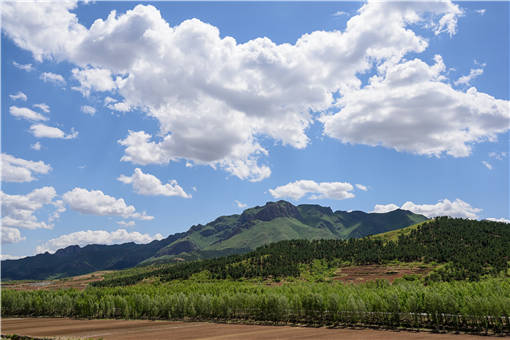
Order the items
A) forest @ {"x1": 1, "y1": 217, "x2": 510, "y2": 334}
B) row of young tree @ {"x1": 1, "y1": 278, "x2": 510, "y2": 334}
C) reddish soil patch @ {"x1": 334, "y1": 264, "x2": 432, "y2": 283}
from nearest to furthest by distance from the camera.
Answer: row of young tree @ {"x1": 1, "y1": 278, "x2": 510, "y2": 334} < forest @ {"x1": 1, "y1": 217, "x2": 510, "y2": 334} < reddish soil patch @ {"x1": 334, "y1": 264, "x2": 432, "y2": 283}

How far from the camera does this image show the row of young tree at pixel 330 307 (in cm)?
5650

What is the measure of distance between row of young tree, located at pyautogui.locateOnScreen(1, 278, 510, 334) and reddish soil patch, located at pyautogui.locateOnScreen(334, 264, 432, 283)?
75.0m

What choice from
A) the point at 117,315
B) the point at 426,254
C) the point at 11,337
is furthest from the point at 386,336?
the point at 426,254

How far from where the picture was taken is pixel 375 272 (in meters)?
168

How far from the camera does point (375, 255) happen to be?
191m

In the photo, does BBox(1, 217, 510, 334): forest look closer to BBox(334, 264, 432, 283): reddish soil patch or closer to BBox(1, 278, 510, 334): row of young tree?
BBox(1, 278, 510, 334): row of young tree

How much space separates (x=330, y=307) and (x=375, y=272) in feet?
349

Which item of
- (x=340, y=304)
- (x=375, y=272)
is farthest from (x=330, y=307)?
(x=375, y=272)

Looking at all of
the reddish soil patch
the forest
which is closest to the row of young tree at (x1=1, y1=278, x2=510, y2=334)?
the forest

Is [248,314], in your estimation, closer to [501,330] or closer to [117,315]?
[117,315]

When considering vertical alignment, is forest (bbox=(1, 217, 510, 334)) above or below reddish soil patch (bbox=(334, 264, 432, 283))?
above

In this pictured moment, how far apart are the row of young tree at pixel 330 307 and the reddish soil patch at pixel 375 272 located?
246 feet

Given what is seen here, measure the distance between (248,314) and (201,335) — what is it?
28064 millimetres

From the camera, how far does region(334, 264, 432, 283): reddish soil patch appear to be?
157125 millimetres
